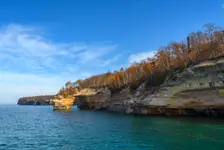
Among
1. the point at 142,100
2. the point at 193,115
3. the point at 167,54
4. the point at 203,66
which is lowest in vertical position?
the point at 193,115

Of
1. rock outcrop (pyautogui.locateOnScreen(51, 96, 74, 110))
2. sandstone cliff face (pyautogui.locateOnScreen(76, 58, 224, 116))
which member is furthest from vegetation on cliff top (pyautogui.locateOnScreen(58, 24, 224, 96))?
rock outcrop (pyautogui.locateOnScreen(51, 96, 74, 110))

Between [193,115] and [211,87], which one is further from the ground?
[211,87]

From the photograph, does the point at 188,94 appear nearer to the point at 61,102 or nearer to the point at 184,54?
the point at 184,54

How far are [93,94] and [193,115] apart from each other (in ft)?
148

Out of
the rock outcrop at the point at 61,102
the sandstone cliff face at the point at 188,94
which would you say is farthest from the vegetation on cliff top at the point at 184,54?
the rock outcrop at the point at 61,102

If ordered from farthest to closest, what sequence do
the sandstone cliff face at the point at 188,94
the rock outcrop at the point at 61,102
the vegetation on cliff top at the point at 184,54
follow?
the rock outcrop at the point at 61,102 → the vegetation on cliff top at the point at 184,54 → the sandstone cliff face at the point at 188,94

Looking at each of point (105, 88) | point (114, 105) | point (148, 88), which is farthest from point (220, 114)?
point (105, 88)

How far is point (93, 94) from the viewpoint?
3201 inches

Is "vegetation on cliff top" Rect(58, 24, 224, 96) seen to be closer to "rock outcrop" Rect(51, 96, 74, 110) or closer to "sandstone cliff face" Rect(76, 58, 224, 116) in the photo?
"sandstone cliff face" Rect(76, 58, 224, 116)

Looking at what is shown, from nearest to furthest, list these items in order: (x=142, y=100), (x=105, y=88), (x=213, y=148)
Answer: (x=213, y=148) → (x=142, y=100) → (x=105, y=88)

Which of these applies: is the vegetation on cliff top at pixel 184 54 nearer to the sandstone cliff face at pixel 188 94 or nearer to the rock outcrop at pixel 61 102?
the sandstone cliff face at pixel 188 94

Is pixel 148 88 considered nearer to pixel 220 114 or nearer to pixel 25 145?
pixel 220 114

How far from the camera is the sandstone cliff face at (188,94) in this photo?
35.4 m

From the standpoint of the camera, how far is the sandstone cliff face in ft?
116
